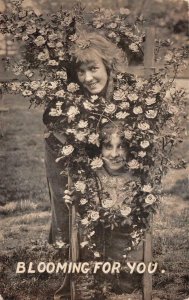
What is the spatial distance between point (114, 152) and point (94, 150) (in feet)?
0.29

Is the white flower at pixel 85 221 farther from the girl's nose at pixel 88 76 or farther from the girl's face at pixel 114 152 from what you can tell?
the girl's nose at pixel 88 76

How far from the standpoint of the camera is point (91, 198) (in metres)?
2.30

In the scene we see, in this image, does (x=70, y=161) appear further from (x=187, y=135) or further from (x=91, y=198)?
(x=187, y=135)

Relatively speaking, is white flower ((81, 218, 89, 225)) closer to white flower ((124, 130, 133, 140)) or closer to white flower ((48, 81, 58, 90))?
white flower ((124, 130, 133, 140))

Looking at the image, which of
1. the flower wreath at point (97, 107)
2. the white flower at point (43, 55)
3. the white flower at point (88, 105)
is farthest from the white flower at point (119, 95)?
the white flower at point (43, 55)

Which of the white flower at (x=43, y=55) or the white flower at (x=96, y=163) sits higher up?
the white flower at (x=43, y=55)

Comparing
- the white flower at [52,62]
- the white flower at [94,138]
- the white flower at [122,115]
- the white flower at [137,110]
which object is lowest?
the white flower at [94,138]

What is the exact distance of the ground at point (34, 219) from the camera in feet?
7.57

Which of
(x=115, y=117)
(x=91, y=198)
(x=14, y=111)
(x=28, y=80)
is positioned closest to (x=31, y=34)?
(x=28, y=80)

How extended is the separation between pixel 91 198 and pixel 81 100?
0.43m

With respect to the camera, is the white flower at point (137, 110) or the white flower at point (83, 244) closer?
the white flower at point (137, 110)

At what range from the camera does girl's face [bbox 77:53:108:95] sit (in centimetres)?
227

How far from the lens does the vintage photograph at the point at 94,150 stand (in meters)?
2.26

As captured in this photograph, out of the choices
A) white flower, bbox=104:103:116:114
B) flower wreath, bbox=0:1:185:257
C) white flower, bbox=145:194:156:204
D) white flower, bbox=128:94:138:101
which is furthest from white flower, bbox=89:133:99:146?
white flower, bbox=145:194:156:204
